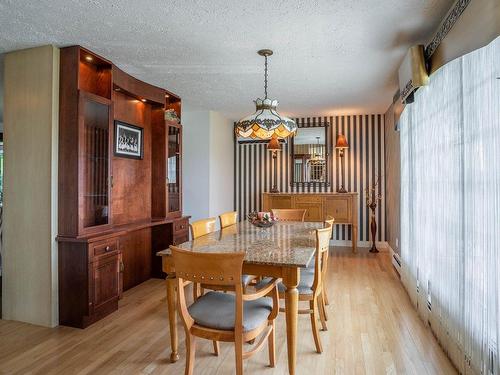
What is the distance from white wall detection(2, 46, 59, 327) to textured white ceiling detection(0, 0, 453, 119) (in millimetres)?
269

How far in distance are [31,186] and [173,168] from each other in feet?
5.80

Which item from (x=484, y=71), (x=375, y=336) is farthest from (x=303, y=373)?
(x=484, y=71)

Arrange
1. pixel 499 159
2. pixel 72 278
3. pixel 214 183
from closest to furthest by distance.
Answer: pixel 499 159
pixel 72 278
pixel 214 183

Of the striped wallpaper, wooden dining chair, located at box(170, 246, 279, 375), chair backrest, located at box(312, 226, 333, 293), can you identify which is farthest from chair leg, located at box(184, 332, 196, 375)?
the striped wallpaper

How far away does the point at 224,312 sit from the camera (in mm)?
1894

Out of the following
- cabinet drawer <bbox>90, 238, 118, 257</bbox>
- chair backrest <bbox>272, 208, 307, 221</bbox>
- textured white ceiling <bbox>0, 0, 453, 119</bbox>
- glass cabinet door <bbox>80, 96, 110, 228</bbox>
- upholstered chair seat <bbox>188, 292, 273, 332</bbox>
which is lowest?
upholstered chair seat <bbox>188, 292, 273, 332</bbox>

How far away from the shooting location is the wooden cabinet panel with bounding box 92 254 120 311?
288 centimetres

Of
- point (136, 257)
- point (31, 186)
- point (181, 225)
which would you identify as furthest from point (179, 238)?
point (31, 186)

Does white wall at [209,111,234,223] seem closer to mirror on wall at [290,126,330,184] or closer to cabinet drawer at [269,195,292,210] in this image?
cabinet drawer at [269,195,292,210]

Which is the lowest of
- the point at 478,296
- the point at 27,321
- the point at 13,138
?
the point at 27,321

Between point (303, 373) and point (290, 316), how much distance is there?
438 mm

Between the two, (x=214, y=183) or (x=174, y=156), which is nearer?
(x=174, y=156)

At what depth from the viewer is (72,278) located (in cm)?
285

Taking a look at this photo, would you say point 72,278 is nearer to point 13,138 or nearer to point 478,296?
point 13,138
